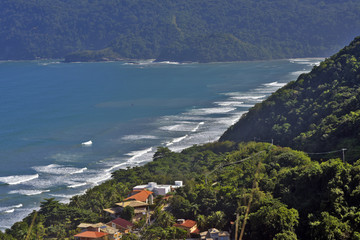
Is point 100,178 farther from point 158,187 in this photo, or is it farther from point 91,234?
point 91,234

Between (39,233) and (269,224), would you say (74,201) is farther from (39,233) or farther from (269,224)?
(269,224)

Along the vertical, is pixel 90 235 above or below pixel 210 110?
below

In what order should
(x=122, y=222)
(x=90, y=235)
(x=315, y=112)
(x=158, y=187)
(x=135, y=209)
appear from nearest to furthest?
(x=90, y=235) → (x=122, y=222) → (x=135, y=209) → (x=158, y=187) → (x=315, y=112)

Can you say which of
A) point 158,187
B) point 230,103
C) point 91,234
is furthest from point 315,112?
point 230,103

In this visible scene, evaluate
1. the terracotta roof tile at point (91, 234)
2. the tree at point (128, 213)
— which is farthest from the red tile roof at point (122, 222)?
the terracotta roof tile at point (91, 234)

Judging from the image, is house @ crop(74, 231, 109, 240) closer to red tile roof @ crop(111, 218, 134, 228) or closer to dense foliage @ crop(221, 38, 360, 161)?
red tile roof @ crop(111, 218, 134, 228)
